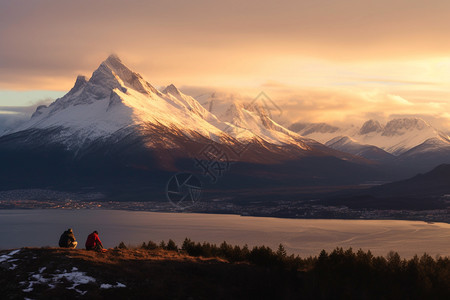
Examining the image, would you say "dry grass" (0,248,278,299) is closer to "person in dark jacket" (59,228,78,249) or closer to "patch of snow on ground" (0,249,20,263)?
"patch of snow on ground" (0,249,20,263)

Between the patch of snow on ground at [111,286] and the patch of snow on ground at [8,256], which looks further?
the patch of snow on ground at [8,256]

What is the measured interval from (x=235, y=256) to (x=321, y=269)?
12909 millimetres

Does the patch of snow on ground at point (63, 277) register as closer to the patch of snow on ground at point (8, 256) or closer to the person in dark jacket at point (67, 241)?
the patch of snow on ground at point (8, 256)

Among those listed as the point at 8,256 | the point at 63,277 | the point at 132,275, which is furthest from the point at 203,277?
the point at 8,256

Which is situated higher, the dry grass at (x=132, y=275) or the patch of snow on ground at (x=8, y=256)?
the patch of snow on ground at (x=8, y=256)

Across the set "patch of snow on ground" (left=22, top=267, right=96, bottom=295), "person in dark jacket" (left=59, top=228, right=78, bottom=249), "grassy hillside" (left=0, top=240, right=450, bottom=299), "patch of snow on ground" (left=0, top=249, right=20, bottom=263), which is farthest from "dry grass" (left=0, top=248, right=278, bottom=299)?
"person in dark jacket" (left=59, top=228, right=78, bottom=249)

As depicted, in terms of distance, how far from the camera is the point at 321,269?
2591 inches

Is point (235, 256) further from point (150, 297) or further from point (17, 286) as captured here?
point (17, 286)

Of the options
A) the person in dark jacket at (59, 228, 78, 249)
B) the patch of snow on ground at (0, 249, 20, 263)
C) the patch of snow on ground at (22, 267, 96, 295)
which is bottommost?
the patch of snow on ground at (22, 267, 96, 295)

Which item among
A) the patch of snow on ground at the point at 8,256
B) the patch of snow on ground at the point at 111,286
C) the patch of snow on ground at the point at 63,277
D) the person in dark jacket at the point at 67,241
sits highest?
the person in dark jacket at the point at 67,241

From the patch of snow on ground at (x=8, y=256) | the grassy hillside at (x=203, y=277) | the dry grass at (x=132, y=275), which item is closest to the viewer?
the dry grass at (x=132, y=275)

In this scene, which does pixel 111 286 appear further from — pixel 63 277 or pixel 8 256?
pixel 8 256

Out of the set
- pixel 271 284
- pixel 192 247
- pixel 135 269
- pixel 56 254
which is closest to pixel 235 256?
pixel 192 247

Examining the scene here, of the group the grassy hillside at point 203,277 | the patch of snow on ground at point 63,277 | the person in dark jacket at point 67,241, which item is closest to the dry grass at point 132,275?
the grassy hillside at point 203,277
